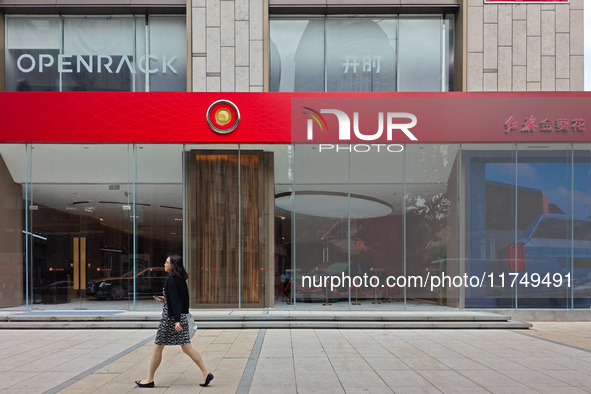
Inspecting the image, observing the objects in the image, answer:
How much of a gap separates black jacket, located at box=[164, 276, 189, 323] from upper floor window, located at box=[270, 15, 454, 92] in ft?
27.4

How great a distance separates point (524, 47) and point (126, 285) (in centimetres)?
1249

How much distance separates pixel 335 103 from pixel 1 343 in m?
9.19

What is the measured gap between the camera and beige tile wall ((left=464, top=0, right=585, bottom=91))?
12.7 m

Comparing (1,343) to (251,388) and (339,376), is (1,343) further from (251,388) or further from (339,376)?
(339,376)

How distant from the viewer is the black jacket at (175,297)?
235 inches

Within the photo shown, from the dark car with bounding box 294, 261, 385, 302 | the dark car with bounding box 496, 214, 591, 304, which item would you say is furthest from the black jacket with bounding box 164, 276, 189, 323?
the dark car with bounding box 496, 214, 591, 304

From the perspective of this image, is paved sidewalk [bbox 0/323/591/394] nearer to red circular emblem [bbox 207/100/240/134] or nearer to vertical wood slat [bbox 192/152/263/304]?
vertical wood slat [bbox 192/152/263/304]

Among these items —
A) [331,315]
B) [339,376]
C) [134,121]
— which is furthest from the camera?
[134,121]

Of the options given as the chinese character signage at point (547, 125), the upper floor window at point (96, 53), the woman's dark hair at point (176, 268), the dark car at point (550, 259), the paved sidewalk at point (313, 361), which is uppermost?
the upper floor window at point (96, 53)

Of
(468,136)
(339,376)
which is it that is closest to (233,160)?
(468,136)

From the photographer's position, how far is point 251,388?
237 inches

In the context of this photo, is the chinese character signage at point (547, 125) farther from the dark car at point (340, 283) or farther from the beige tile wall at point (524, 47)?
the dark car at point (340, 283)

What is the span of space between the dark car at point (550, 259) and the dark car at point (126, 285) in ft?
30.1

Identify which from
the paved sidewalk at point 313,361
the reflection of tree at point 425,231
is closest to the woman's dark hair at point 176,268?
the paved sidewalk at point 313,361
